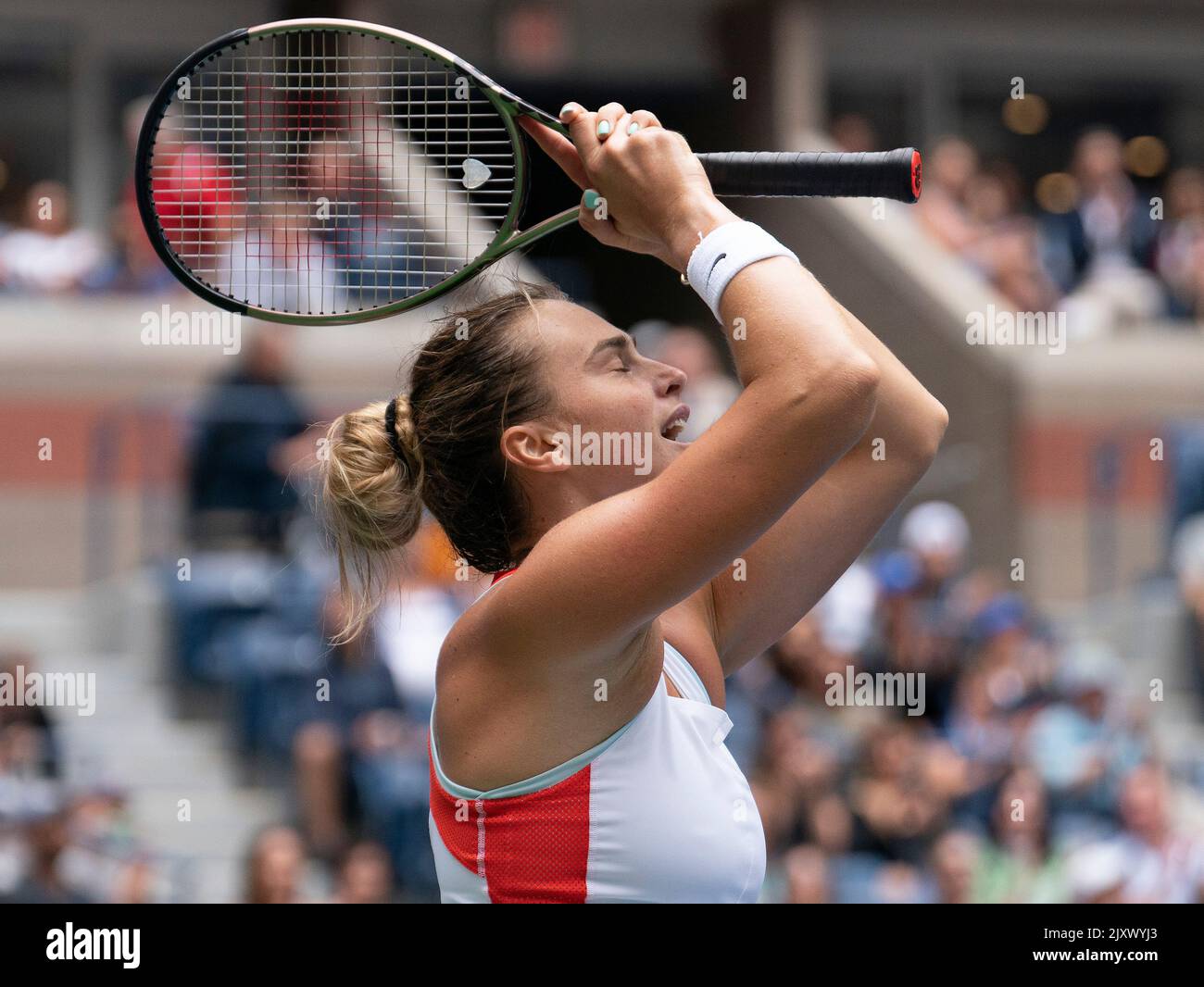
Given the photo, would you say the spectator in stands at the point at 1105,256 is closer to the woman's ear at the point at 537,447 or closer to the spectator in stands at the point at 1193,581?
the spectator in stands at the point at 1193,581

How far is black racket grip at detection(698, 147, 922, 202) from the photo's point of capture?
1827 mm

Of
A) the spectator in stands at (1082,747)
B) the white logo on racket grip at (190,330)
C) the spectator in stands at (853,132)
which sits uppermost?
the spectator in stands at (853,132)

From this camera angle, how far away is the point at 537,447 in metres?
1.77

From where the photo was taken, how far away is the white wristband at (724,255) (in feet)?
5.09

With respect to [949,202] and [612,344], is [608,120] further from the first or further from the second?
[949,202]

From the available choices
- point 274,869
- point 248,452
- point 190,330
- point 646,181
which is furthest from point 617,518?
→ point 190,330

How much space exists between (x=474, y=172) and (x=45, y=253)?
202 inches

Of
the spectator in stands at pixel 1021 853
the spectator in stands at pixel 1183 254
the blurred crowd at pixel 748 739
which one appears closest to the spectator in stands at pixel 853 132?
the spectator in stands at pixel 1183 254

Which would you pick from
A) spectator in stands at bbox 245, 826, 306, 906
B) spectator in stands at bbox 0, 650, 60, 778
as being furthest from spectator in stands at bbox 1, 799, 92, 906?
spectator in stands at bbox 245, 826, 306, 906

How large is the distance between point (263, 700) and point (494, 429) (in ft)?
12.7

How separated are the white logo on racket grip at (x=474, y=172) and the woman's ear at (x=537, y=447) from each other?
44cm

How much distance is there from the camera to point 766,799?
197 inches
